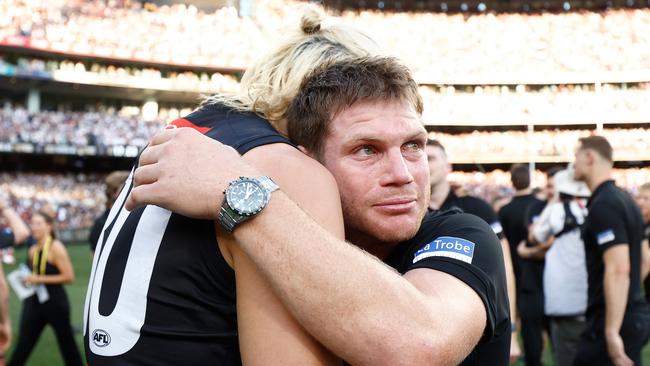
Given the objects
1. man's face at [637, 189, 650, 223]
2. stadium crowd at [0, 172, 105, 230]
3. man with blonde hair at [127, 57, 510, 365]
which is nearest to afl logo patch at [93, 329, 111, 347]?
man with blonde hair at [127, 57, 510, 365]

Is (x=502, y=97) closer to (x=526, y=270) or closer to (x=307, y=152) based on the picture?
(x=526, y=270)

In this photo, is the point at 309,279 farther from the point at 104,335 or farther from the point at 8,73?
the point at 8,73

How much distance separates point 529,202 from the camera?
27.1 ft

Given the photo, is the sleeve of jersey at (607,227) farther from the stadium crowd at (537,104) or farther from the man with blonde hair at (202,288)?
the stadium crowd at (537,104)

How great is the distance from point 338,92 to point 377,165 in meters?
0.21

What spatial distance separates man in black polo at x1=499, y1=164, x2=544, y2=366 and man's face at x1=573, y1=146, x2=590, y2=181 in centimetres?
240

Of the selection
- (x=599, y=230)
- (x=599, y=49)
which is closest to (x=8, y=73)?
(x=599, y=49)

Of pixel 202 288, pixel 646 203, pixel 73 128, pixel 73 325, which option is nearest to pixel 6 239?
pixel 73 325

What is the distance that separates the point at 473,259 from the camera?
173cm

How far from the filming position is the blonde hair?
1902 millimetres

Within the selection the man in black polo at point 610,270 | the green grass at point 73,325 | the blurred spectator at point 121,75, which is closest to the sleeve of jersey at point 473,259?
the man in black polo at point 610,270

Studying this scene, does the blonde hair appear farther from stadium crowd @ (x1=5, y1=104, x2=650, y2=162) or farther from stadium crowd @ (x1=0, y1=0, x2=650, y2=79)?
stadium crowd @ (x1=0, y1=0, x2=650, y2=79)

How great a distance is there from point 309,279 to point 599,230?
409 centimetres

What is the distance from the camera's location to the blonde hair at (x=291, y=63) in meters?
1.90
